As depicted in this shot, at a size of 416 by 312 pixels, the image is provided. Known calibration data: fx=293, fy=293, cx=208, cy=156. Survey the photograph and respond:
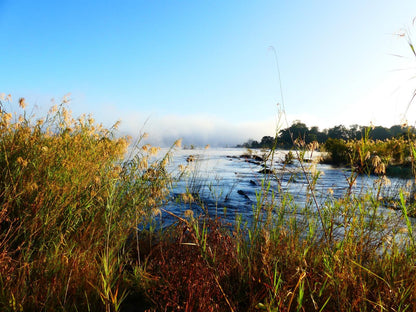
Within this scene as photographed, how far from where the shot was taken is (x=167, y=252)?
241cm

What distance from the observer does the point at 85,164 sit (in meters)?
3.49

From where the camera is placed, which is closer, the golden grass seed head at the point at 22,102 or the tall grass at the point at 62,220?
the tall grass at the point at 62,220

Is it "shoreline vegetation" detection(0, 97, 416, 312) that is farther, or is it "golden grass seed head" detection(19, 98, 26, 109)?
"golden grass seed head" detection(19, 98, 26, 109)

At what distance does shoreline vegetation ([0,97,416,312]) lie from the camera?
1923 millimetres

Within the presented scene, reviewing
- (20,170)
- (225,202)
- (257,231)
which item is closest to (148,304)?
(257,231)

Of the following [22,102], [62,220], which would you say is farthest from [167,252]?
[22,102]

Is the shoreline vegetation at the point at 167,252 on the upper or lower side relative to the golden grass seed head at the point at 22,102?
lower

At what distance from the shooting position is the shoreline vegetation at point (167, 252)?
1923 mm

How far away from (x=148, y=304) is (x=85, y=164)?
1819mm

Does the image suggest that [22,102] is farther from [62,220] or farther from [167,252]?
[167,252]

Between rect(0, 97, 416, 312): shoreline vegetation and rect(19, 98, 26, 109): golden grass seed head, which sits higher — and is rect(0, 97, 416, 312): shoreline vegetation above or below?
below

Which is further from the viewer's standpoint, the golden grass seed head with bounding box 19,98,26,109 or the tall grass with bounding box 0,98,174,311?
the golden grass seed head with bounding box 19,98,26,109

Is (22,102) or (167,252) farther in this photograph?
(22,102)

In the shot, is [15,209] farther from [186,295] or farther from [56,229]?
[186,295]
